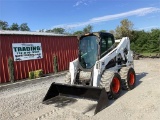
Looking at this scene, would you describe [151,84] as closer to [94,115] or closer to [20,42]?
[94,115]

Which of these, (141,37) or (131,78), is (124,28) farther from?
(131,78)

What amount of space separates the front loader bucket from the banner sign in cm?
504

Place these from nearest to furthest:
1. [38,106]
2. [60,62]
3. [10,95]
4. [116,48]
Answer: [38,106] < [116,48] < [10,95] < [60,62]

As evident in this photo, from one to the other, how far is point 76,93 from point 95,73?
0.94 meters

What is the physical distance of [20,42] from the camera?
11359mm

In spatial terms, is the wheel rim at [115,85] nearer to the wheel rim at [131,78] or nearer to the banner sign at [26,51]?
the wheel rim at [131,78]

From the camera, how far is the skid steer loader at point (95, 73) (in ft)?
20.6

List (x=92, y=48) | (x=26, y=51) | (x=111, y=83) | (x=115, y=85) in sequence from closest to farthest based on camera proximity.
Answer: (x=111, y=83) → (x=115, y=85) → (x=92, y=48) → (x=26, y=51)

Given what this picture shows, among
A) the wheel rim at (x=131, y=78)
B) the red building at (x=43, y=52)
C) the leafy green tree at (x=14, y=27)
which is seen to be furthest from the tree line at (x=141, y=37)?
the leafy green tree at (x=14, y=27)

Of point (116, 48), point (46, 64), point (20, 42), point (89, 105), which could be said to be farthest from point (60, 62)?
point (89, 105)

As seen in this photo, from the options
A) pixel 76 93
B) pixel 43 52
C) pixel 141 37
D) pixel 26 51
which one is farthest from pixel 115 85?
pixel 141 37

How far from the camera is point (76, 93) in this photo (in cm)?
660

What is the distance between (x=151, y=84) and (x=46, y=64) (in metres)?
6.81

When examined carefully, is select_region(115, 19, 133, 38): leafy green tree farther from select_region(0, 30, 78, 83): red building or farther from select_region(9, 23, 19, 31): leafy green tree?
select_region(9, 23, 19, 31): leafy green tree
